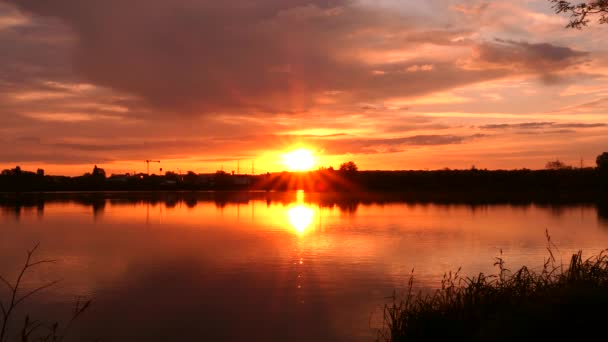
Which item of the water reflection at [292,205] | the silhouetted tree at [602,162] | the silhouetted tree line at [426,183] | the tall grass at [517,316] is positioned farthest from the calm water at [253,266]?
the silhouetted tree at [602,162]

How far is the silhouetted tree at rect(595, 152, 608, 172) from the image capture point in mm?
70887

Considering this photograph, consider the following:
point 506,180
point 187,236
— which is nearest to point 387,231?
point 187,236

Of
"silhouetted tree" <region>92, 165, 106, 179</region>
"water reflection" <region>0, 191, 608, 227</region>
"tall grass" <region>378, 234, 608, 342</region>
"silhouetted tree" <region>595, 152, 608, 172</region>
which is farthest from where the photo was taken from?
"silhouetted tree" <region>92, 165, 106, 179</region>

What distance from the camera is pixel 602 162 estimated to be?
73.5 metres

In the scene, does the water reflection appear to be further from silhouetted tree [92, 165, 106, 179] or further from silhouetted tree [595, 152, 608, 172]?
silhouetted tree [92, 165, 106, 179]

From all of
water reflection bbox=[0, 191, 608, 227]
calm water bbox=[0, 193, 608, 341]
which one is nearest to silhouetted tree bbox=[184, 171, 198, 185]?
water reflection bbox=[0, 191, 608, 227]

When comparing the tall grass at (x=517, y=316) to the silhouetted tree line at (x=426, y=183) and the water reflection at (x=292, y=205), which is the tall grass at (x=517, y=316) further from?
the silhouetted tree line at (x=426, y=183)

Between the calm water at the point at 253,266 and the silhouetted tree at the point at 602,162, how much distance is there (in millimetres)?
44529

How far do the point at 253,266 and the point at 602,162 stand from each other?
231 feet

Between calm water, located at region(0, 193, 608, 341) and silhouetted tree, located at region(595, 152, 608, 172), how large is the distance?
1753 inches

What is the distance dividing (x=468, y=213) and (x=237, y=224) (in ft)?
55.3

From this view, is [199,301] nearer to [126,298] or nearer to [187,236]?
[126,298]

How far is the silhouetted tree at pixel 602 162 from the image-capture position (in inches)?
2791

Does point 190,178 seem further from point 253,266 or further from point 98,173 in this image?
point 253,266
